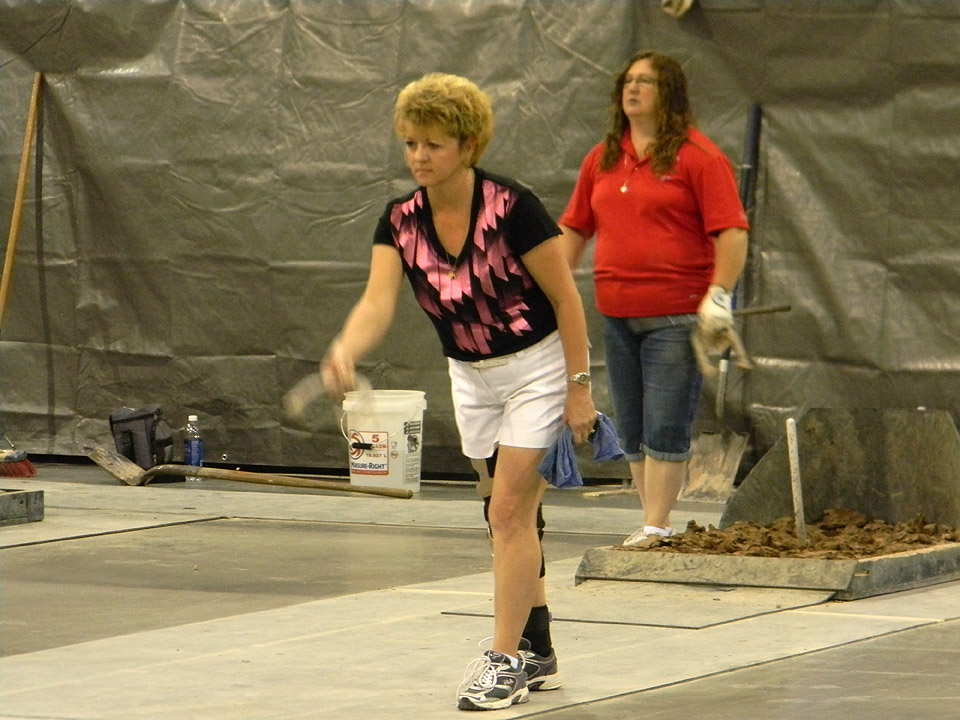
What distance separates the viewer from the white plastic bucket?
9.70m

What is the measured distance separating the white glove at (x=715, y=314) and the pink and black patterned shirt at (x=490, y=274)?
1.57m

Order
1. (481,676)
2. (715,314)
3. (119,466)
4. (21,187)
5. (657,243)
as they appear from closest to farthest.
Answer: (481,676), (715,314), (657,243), (119,466), (21,187)

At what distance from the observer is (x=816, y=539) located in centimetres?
682

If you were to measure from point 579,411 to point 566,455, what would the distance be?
0.43 ft

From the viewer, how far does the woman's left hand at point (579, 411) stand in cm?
472

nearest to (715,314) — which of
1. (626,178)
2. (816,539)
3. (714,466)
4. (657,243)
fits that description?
(657,243)

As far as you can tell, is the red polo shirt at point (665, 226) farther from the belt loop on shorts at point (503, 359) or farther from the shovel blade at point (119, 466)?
the shovel blade at point (119, 466)

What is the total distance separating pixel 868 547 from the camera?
262 inches

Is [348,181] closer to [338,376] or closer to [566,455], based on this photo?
[566,455]

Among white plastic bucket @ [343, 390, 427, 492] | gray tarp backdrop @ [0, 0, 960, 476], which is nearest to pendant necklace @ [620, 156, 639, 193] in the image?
gray tarp backdrop @ [0, 0, 960, 476]

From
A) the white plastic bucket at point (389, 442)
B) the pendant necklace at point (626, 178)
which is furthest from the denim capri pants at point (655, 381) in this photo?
the white plastic bucket at point (389, 442)

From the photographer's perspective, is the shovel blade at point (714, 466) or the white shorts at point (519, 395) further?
the shovel blade at point (714, 466)

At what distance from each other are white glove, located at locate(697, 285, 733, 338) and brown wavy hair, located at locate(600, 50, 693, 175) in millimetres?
551

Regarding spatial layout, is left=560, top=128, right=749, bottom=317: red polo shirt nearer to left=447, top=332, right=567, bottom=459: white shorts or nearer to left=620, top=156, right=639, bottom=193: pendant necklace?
left=620, top=156, right=639, bottom=193: pendant necklace
